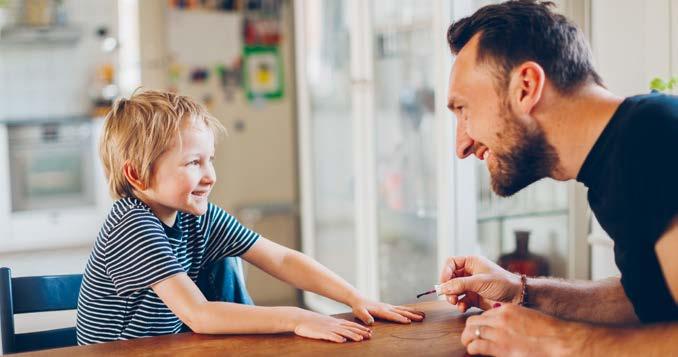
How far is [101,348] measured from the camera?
4.03 ft

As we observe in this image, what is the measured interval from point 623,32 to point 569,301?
1038 millimetres

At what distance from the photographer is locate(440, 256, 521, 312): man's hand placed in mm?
1388

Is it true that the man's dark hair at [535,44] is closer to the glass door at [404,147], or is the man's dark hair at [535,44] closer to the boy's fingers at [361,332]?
the boy's fingers at [361,332]

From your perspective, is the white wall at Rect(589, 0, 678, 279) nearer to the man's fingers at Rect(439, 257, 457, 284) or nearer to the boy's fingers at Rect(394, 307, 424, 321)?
the man's fingers at Rect(439, 257, 457, 284)

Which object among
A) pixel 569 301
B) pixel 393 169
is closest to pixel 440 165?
pixel 393 169

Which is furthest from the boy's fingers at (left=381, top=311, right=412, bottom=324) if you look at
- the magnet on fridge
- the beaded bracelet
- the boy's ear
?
the magnet on fridge

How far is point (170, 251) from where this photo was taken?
1.38 metres

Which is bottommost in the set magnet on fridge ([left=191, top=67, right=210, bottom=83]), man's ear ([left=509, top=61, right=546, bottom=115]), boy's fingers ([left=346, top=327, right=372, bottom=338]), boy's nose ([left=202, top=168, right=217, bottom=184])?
boy's fingers ([left=346, top=327, right=372, bottom=338])

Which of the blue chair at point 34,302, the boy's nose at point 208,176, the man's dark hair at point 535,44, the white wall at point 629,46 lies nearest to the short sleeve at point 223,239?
the boy's nose at point 208,176

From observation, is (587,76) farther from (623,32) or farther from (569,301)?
(623,32)

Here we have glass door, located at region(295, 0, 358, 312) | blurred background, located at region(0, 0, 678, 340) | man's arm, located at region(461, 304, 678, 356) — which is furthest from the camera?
glass door, located at region(295, 0, 358, 312)

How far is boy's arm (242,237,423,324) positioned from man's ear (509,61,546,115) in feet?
1.33

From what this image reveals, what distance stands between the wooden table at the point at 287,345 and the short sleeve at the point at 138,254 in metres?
0.12

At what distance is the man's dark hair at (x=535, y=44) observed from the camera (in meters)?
1.31
